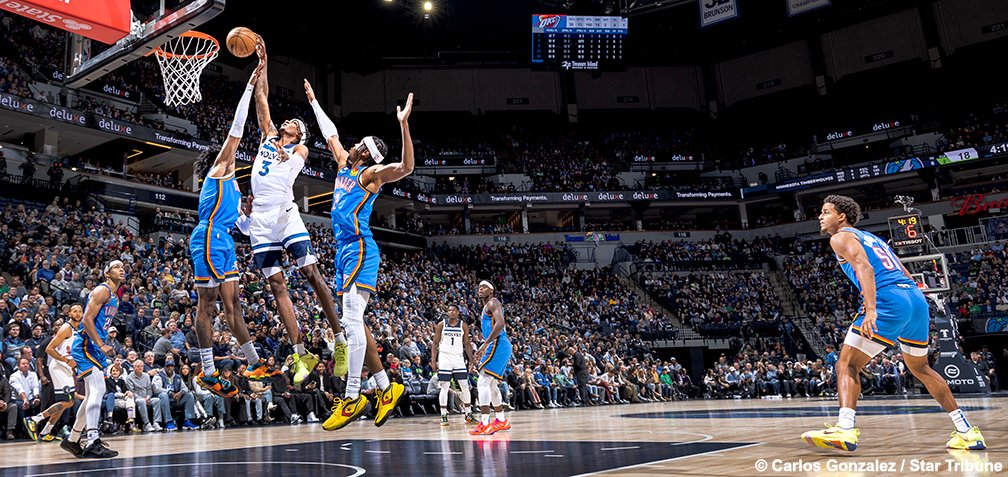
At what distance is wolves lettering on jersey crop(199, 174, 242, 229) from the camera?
5.96 metres

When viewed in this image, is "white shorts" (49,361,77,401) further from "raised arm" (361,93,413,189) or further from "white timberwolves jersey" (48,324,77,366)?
"raised arm" (361,93,413,189)

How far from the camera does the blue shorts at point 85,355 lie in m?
7.48

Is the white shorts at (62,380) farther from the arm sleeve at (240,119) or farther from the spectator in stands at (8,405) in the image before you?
the arm sleeve at (240,119)

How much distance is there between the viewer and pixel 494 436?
8.58 meters

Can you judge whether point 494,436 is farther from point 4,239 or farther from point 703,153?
point 703,153

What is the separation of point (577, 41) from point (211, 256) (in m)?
Answer: 23.2

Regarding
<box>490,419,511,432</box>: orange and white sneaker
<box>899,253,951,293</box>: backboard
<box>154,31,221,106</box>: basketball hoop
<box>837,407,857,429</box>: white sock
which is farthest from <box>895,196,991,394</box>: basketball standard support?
<box>154,31,221,106</box>: basketball hoop

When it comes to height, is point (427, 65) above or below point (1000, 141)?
above

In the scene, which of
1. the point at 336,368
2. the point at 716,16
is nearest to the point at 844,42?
the point at 716,16

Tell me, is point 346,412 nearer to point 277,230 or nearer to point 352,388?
point 352,388

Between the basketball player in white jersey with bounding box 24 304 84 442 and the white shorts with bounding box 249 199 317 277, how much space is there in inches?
201

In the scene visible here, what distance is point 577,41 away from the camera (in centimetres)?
2700

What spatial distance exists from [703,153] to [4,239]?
3378 centimetres

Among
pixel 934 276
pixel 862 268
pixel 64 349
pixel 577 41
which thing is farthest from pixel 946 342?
pixel 64 349
